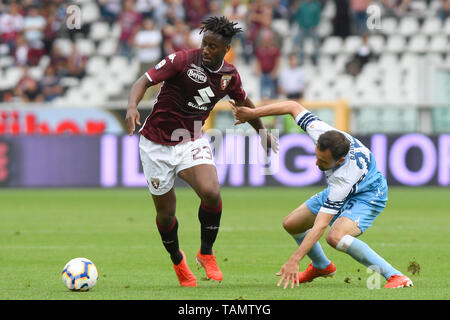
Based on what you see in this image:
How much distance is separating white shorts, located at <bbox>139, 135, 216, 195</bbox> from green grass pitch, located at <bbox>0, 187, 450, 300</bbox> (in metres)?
0.84

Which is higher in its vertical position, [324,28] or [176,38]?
[324,28]

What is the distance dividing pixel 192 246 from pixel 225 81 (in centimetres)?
322

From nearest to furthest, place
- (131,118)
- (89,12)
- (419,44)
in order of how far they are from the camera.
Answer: (131,118)
(419,44)
(89,12)

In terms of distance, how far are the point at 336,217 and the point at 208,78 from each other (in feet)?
5.26

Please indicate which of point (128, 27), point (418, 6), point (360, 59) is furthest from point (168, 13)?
point (418, 6)

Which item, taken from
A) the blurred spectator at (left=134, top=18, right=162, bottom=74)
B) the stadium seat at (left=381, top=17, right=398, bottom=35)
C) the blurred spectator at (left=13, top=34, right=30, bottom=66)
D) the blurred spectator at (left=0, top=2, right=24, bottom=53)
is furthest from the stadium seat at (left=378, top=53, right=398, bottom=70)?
the blurred spectator at (left=0, top=2, right=24, bottom=53)

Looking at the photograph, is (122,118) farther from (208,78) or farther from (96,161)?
(208,78)

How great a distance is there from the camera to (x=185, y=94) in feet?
26.6

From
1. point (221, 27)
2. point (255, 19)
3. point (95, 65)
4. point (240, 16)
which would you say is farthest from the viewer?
point (95, 65)

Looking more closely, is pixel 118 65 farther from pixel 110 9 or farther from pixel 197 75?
pixel 197 75

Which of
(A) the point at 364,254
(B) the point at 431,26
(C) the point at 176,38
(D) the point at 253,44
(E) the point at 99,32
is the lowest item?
(A) the point at 364,254

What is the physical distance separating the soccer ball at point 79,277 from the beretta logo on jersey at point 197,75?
6.02ft
